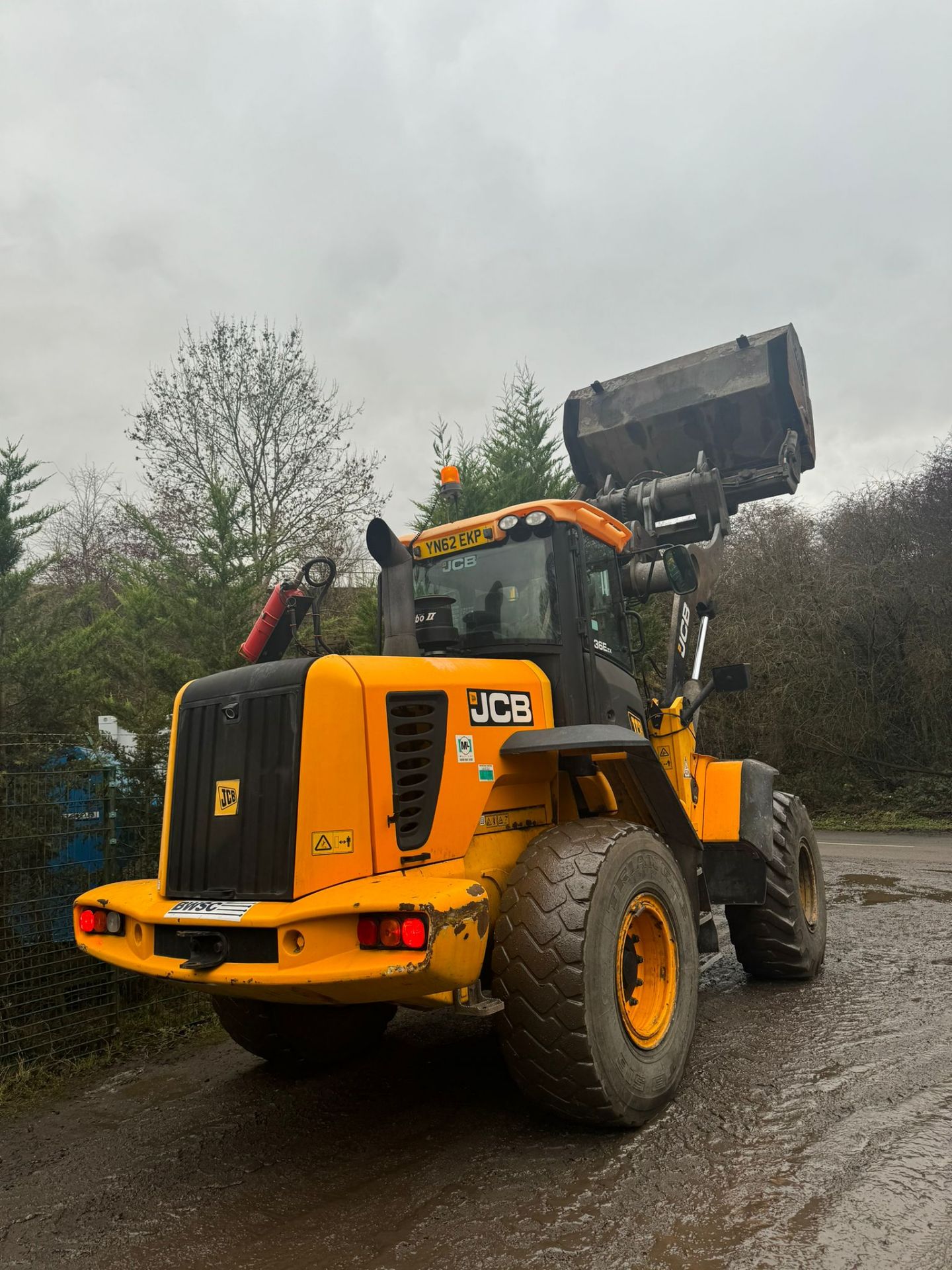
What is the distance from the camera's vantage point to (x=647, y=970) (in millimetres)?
4074

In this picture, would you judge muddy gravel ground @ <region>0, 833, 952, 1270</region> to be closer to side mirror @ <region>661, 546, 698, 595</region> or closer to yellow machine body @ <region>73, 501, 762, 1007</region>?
yellow machine body @ <region>73, 501, 762, 1007</region>

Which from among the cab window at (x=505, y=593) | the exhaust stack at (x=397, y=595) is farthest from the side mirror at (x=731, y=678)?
the exhaust stack at (x=397, y=595)

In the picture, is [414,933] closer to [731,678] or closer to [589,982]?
[589,982]

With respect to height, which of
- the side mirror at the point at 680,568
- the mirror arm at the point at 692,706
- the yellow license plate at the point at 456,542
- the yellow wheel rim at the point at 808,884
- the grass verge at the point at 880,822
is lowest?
the yellow wheel rim at the point at 808,884

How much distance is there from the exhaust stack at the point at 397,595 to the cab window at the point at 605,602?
3.08 feet

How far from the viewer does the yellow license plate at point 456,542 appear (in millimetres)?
4875

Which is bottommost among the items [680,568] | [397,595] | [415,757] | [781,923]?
[781,923]

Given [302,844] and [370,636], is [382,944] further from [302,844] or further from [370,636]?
[370,636]

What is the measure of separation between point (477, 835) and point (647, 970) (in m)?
1.01

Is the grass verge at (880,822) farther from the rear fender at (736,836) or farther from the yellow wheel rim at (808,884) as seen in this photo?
the rear fender at (736,836)

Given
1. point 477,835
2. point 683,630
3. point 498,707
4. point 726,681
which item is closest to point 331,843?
point 477,835

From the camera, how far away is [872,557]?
1658 cm

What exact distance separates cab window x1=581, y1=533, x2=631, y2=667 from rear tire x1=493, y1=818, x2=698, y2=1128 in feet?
3.72

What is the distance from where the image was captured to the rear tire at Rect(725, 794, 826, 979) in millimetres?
5504
